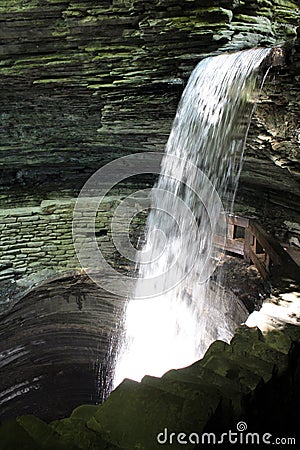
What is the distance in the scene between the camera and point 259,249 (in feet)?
13.3

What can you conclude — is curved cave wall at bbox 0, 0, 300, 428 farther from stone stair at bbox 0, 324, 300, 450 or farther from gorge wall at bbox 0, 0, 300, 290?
stone stair at bbox 0, 324, 300, 450

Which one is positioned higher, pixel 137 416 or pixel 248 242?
pixel 248 242

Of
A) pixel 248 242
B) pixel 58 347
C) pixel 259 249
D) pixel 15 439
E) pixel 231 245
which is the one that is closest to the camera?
pixel 15 439

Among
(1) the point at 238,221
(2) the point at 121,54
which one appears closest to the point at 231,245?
(1) the point at 238,221

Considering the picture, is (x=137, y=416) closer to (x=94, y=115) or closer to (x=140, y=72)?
(x=140, y=72)

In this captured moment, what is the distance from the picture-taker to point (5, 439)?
3.65 ft

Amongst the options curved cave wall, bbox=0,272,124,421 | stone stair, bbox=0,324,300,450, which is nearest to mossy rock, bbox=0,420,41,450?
stone stair, bbox=0,324,300,450

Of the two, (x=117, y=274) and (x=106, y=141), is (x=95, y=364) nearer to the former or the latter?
(x=117, y=274)

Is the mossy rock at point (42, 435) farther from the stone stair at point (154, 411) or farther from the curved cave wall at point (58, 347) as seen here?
the curved cave wall at point (58, 347)

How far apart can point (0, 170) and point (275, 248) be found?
5.24m

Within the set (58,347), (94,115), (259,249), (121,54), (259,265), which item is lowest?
(58,347)

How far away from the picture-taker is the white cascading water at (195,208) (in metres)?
4.03

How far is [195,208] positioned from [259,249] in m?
0.98

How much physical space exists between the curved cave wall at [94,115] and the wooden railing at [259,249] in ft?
2.76
